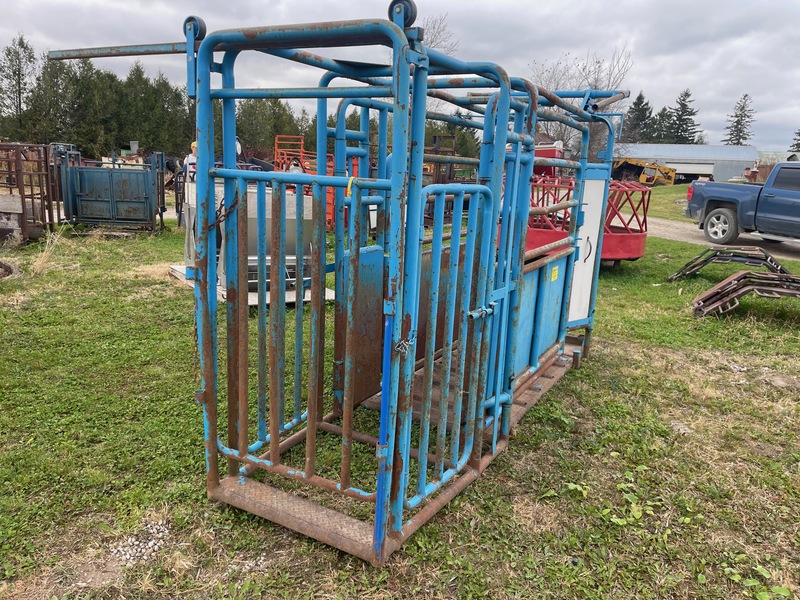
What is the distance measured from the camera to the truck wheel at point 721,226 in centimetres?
1177

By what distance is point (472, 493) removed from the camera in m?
3.00

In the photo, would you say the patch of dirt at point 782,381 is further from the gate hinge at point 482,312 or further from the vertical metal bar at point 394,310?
the vertical metal bar at point 394,310

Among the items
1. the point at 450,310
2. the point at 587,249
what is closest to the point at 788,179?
the point at 587,249

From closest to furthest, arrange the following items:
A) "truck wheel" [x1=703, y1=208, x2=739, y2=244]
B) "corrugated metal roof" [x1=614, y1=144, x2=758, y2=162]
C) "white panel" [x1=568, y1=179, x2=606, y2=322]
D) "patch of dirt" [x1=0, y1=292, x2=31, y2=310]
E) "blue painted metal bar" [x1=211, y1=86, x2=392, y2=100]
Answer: "blue painted metal bar" [x1=211, y1=86, x2=392, y2=100] < "white panel" [x1=568, y1=179, x2=606, y2=322] < "patch of dirt" [x1=0, y1=292, x2=31, y2=310] < "truck wheel" [x1=703, y1=208, x2=739, y2=244] < "corrugated metal roof" [x1=614, y1=144, x2=758, y2=162]

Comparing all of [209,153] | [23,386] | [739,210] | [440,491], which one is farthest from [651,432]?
[739,210]

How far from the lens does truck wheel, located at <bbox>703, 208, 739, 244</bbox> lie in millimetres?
11766

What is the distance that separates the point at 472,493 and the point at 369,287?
120 centimetres

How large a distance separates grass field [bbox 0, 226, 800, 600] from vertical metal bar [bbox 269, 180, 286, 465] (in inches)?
21.5

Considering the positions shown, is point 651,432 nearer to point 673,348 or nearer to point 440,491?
point 440,491

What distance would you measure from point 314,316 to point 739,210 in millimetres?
11708

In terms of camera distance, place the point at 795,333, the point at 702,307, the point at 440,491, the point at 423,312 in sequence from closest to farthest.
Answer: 1. the point at 440,491
2. the point at 423,312
3. the point at 795,333
4. the point at 702,307

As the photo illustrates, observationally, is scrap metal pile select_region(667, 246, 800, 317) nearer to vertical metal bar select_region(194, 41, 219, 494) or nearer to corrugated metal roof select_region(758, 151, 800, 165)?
vertical metal bar select_region(194, 41, 219, 494)

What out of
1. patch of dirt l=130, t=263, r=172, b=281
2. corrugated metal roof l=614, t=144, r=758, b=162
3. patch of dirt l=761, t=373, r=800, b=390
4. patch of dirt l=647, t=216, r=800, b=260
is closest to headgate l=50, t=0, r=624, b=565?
patch of dirt l=761, t=373, r=800, b=390

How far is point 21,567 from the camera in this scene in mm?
2320
